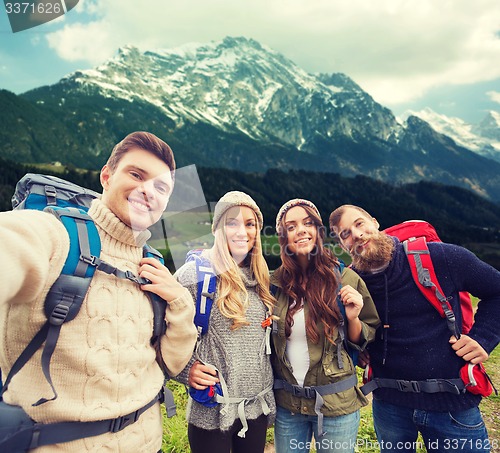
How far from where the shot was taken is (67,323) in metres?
2.38

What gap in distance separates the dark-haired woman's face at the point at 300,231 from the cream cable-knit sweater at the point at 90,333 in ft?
6.06

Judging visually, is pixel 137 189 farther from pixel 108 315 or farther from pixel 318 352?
pixel 318 352

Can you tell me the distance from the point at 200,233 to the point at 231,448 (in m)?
2.51

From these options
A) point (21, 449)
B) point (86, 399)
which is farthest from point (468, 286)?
point (21, 449)

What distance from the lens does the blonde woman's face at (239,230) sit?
4.11 meters

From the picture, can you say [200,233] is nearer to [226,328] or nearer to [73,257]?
[226,328]

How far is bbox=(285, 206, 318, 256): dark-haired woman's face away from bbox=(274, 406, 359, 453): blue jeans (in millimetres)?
1941

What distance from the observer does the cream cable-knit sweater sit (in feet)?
6.46

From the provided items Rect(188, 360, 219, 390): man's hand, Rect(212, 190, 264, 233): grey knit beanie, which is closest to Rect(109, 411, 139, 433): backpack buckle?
Rect(188, 360, 219, 390): man's hand

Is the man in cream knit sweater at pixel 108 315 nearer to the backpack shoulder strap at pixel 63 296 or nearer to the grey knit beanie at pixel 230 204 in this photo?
the backpack shoulder strap at pixel 63 296

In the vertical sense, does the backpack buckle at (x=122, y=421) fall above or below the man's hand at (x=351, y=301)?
above

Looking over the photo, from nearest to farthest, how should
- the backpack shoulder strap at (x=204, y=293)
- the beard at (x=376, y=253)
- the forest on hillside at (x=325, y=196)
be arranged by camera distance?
1. the backpack shoulder strap at (x=204, y=293)
2. the beard at (x=376, y=253)
3. the forest on hillside at (x=325, y=196)

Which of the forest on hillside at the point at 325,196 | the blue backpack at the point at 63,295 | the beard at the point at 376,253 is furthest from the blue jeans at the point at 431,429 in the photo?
the forest on hillside at the point at 325,196

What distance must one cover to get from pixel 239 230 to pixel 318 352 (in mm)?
1714
